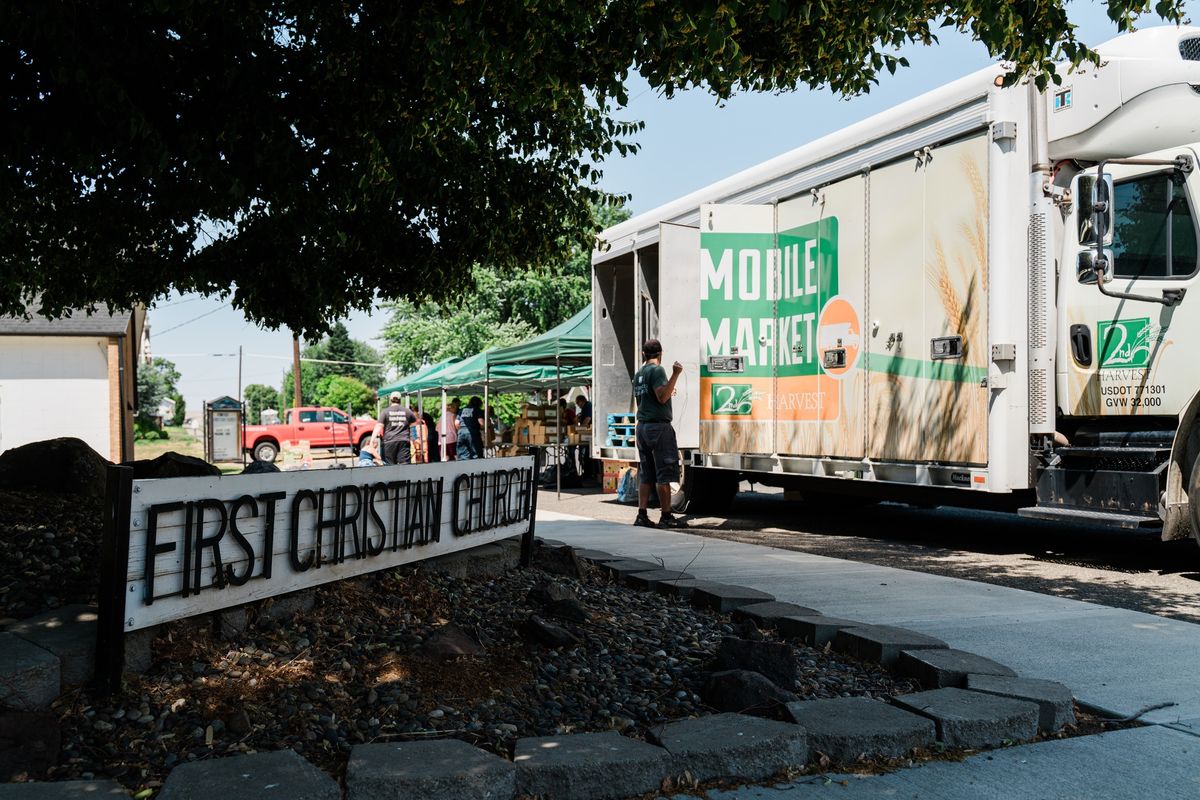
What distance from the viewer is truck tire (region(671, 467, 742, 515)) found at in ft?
38.5

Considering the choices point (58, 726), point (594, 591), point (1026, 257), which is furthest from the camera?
point (1026, 257)

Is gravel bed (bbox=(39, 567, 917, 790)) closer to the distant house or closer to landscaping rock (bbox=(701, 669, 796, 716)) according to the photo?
landscaping rock (bbox=(701, 669, 796, 716))

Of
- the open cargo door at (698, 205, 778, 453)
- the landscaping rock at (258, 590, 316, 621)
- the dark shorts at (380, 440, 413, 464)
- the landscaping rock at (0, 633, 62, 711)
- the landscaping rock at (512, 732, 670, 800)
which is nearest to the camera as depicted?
the landscaping rock at (512, 732, 670, 800)

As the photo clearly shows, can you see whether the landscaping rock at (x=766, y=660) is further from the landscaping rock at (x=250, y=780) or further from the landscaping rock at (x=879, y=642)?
the landscaping rock at (x=250, y=780)

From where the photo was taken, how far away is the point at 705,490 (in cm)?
1185

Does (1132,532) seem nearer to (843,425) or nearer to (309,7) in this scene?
(843,425)

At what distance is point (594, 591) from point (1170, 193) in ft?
16.3

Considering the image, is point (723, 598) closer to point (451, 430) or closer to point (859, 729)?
point (859, 729)

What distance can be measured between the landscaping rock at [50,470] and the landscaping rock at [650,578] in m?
3.06

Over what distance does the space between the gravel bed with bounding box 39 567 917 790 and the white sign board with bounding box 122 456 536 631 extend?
0.60 ft

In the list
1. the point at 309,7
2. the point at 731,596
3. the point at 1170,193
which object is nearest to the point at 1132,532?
the point at 1170,193

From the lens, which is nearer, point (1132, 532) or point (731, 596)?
point (731, 596)

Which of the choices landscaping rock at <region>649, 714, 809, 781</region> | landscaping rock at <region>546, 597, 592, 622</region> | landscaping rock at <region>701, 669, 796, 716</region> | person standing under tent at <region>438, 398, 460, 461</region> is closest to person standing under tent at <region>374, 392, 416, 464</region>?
person standing under tent at <region>438, 398, 460, 461</region>

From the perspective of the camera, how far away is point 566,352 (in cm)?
1656
